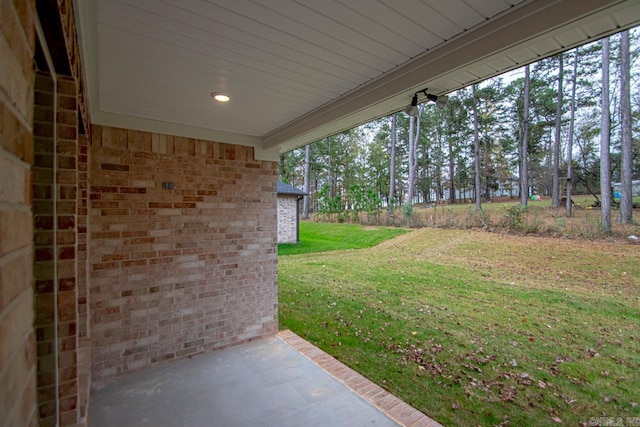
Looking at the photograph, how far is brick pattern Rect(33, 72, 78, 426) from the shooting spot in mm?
881

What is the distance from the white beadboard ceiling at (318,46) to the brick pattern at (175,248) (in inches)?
30.7

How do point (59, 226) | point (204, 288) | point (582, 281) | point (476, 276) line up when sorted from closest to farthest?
point (59, 226), point (204, 288), point (582, 281), point (476, 276)

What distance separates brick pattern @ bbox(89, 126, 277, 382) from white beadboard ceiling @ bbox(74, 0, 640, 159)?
30.7 inches

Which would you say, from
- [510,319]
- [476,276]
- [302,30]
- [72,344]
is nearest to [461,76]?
[302,30]

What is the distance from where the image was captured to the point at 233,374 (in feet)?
10.3

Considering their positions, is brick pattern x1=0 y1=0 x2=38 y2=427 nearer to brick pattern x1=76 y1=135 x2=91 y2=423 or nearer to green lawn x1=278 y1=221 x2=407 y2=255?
brick pattern x1=76 y1=135 x2=91 y2=423

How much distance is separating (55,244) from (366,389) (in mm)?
2820

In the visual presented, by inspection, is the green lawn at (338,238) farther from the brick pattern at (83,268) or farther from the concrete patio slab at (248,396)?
the brick pattern at (83,268)

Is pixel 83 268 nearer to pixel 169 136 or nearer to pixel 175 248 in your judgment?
pixel 175 248

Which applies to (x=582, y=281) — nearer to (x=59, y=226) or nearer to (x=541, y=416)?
(x=541, y=416)

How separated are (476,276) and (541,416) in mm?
4948

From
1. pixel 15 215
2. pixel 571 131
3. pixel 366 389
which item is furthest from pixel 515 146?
pixel 15 215

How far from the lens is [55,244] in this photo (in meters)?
0.95

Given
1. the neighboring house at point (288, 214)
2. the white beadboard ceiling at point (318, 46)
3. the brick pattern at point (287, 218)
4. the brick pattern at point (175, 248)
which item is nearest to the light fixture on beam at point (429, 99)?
the white beadboard ceiling at point (318, 46)
